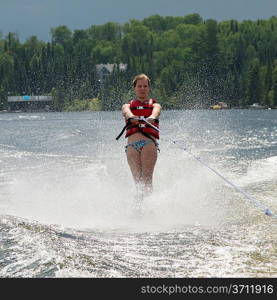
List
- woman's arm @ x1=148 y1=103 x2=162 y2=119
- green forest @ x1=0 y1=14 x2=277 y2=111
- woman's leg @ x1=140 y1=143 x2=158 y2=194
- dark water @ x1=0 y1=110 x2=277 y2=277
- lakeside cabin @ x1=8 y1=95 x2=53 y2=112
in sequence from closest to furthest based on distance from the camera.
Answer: dark water @ x1=0 y1=110 x2=277 y2=277 → woman's arm @ x1=148 y1=103 x2=162 y2=119 → woman's leg @ x1=140 y1=143 x2=158 y2=194 → green forest @ x1=0 y1=14 x2=277 y2=111 → lakeside cabin @ x1=8 y1=95 x2=53 y2=112

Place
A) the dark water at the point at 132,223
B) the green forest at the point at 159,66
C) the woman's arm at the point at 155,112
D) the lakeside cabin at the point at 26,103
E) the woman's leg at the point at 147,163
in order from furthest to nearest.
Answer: the lakeside cabin at the point at 26,103 → the green forest at the point at 159,66 → the woman's leg at the point at 147,163 → the woman's arm at the point at 155,112 → the dark water at the point at 132,223

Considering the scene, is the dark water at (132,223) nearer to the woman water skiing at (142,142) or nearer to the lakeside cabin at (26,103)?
the woman water skiing at (142,142)

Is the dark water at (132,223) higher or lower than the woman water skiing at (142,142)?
lower

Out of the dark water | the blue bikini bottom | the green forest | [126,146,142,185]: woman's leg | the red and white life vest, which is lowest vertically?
the green forest

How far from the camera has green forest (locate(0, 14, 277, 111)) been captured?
119062 mm

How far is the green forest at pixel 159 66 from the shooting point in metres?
119

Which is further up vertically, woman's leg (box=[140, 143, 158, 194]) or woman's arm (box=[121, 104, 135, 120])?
woman's arm (box=[121, 104, 135, 120])

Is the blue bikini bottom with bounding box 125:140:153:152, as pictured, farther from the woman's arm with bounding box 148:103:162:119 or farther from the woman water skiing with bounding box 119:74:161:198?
the woman's arm with bounding box 148:103:162:119

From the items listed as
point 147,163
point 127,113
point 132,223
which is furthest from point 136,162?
point 132,223

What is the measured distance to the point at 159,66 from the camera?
486 ft

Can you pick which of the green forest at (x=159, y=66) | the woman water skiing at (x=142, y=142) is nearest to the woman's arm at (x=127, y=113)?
the woman water skiing at (x=142, y=142)

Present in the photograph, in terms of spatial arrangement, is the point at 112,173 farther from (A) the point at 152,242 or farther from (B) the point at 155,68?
(B) the point at 155,68

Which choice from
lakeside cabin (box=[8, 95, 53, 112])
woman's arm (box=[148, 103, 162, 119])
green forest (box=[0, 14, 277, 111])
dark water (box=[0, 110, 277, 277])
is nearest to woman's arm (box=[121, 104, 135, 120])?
woman's arm (box=[148, 103, 162, 119])
